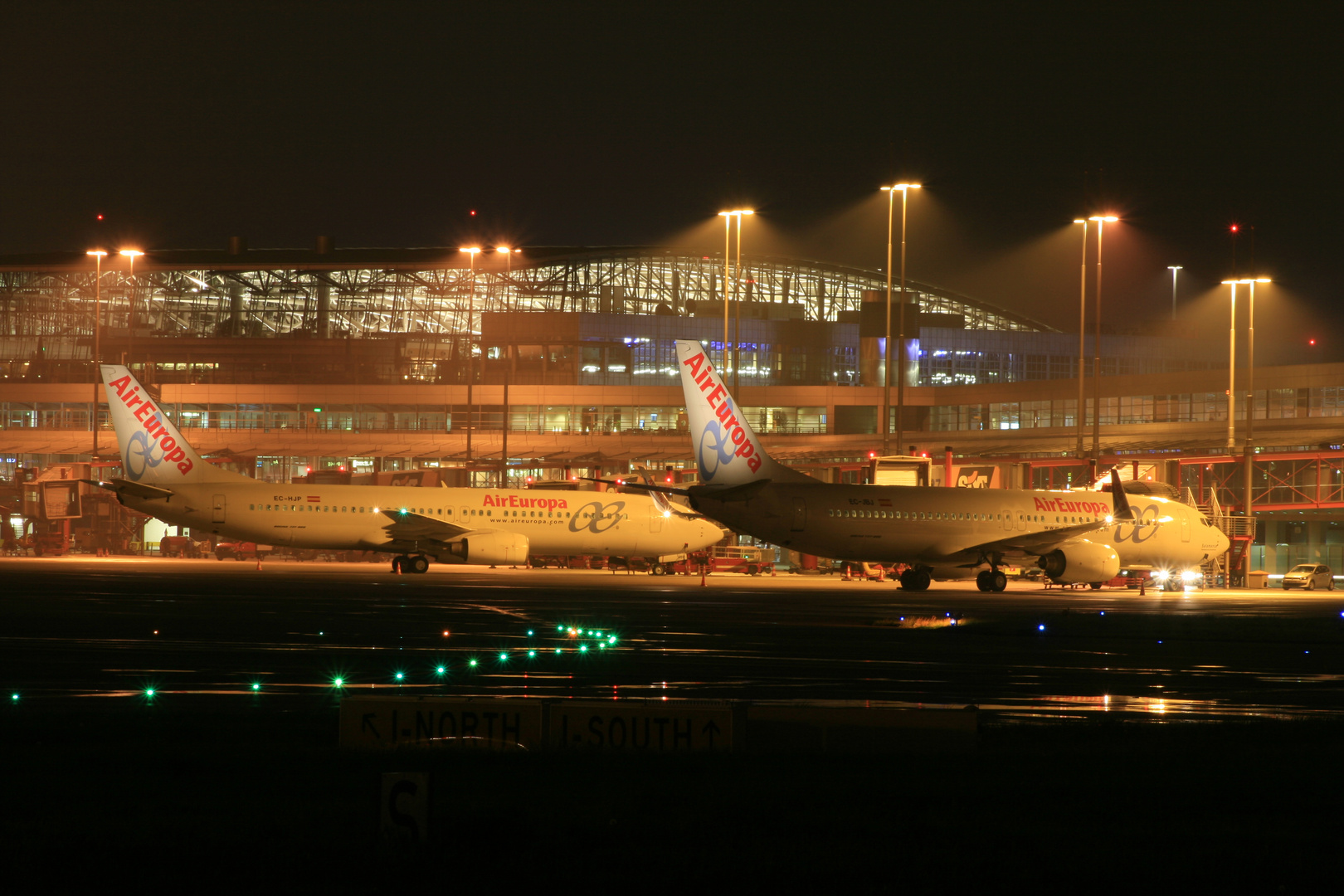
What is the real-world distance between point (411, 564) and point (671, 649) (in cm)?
3190

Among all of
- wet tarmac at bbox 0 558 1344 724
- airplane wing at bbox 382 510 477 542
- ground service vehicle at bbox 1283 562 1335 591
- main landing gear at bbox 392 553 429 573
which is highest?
airplane wing at bbox 382 510 477 542

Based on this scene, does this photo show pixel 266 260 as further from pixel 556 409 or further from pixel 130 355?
pixel 556 409

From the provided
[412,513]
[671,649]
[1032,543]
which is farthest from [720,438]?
[671,649]

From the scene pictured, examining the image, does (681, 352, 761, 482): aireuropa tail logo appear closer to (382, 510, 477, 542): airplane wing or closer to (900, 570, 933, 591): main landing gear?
(900, 570, 933, 591): main landing gear

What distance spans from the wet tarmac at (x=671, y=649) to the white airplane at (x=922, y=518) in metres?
2.31

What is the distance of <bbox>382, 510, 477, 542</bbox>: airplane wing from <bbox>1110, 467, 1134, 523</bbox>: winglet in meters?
22.3

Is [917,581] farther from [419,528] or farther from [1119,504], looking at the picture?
[419,528]

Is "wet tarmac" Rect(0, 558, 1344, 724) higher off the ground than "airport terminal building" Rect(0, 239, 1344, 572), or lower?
lower

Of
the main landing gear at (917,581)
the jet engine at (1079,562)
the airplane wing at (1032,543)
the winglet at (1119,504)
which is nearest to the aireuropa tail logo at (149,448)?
the main landing gear at (917,581)

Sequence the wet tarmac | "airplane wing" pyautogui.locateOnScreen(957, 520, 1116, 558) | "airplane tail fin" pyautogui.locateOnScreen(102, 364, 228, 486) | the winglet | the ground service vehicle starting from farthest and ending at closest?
the ground service vehicle
"airplane tail fin" pyautogui.locateOnScreen(102, 364, 228, 486)
the winglet
"airplane wing" pyautogui.locateOnScreen(957, 520, 1116, 558)
the wet tarmac

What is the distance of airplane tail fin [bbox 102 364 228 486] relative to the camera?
155ft

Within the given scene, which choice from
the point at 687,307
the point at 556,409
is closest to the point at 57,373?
the point at 556,409

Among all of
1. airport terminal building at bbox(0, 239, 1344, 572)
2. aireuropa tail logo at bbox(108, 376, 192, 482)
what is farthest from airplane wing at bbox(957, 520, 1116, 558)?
airport terminal building at bbox(0, 239, 1344, 572)

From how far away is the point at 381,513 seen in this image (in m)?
49.1
